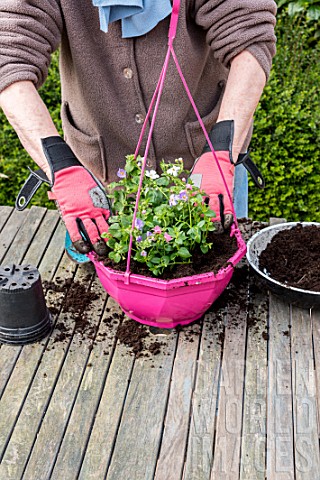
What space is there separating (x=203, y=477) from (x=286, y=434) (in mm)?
241

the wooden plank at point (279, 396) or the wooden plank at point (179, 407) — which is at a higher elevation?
the wooden plank at point (179, 407)

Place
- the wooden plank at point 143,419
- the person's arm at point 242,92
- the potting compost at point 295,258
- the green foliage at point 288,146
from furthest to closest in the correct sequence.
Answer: the green foliage at point 288,146 < the person's arm at point 242,92 < the potting compost at point 295,258 < the wooden plank at point 143,419

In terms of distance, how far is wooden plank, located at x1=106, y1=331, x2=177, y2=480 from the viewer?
4.73 ft

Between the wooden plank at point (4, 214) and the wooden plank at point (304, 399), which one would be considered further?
Answer: the wooden plank at point (4, 214)

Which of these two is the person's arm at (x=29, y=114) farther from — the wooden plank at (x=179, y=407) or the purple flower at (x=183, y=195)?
the wooden plank at (x=179, y=407)

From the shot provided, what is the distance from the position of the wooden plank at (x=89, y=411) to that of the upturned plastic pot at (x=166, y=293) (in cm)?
11

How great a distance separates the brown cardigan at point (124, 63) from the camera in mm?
1881

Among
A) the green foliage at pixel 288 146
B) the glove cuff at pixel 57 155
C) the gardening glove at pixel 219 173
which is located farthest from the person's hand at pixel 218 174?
the green foliage at pixel 288 146

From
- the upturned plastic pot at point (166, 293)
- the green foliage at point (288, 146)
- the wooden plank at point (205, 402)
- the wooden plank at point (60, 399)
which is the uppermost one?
the upturned plastic pot at point (166, 293)

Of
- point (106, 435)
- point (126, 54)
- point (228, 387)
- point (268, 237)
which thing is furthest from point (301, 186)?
point (106, 435)

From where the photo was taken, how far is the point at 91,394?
163 centimetres

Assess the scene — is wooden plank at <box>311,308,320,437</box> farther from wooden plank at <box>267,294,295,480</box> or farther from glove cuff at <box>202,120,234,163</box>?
glove cuff at <box>202,120,234,163</box>

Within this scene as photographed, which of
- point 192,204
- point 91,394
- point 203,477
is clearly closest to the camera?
point 203,477

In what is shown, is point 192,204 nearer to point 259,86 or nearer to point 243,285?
point 243,285
